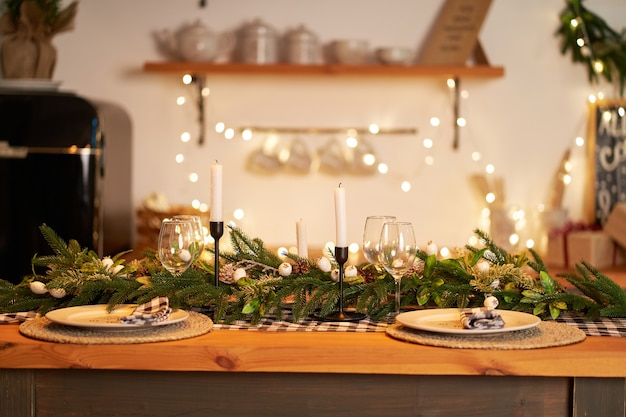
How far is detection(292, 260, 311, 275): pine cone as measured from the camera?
74.0 inches

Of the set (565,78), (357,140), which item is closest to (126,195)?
(357,140)

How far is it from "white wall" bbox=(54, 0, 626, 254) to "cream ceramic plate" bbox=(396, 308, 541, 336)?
90.2 inches

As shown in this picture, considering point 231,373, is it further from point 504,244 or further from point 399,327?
point 504,244

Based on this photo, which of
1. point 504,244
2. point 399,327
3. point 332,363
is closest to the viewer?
point 332,363

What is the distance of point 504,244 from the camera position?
3873 mm

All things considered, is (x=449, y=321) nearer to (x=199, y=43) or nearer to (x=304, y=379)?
(x=304, y=379)

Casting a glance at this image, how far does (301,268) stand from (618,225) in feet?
7.19

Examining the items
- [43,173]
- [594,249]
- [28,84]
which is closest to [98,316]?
[43,173]

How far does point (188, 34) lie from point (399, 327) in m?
2.45

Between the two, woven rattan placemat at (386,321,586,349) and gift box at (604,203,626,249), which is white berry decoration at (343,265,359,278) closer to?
woven rattan placemat at (386,321,586,349)

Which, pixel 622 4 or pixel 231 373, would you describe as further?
pixel 622 4

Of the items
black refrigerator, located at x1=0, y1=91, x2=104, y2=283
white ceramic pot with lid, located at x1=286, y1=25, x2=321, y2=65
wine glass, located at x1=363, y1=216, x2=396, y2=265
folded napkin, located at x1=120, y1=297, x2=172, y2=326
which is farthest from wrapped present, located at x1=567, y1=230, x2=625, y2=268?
folded napkin, located at x1=120, y1=297, x2=172, y2=326

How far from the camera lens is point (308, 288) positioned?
185 centimetres

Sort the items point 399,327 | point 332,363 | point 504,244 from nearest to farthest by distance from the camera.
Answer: point 332,363 < point 399,327 < point 504,244
